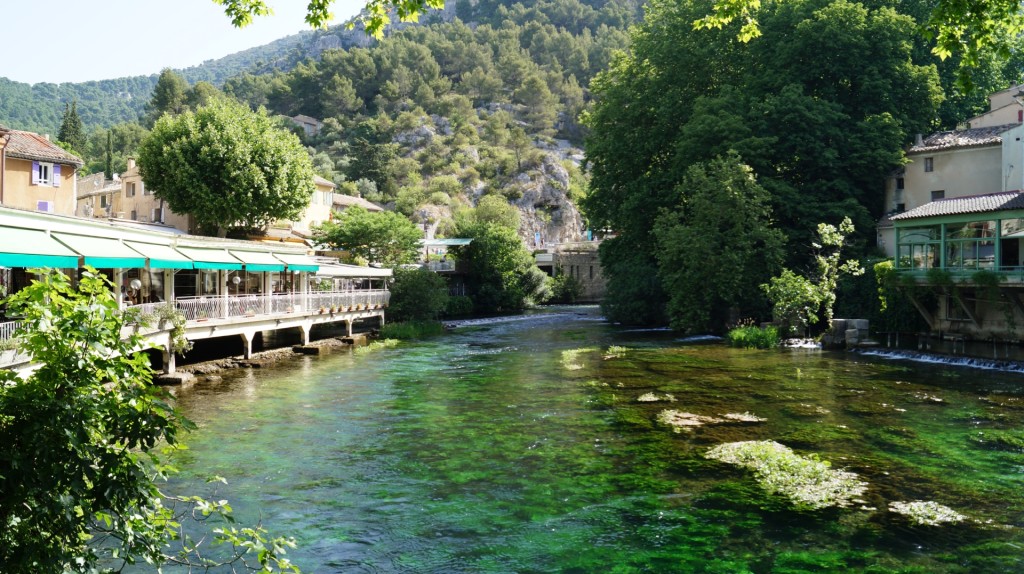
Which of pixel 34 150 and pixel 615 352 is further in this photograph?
pixel 34 150

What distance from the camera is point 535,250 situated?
77438 millimetres

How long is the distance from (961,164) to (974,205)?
1055 centimetres

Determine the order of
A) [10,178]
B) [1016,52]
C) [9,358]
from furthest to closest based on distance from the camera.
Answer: [1016,52] < [10,178] < [9,358]

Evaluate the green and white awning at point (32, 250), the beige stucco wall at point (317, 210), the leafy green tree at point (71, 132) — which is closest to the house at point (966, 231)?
the green and white awning at point (32, 250)

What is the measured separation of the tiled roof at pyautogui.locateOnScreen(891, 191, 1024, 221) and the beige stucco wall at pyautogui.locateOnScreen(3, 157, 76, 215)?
4157 cm

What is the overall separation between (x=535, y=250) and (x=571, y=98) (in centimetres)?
7348

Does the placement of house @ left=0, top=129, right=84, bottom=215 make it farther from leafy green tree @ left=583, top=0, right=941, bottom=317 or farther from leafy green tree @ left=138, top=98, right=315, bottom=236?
leafy green tree @ left=583, top=0, right=941, bottom=317

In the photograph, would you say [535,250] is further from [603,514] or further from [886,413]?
[603,514]

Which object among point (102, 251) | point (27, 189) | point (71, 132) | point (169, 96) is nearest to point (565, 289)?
point (27, 189)

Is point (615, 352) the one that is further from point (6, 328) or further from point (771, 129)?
point (6, 328)

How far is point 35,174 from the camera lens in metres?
40.4

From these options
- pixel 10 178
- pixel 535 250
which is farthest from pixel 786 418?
pixel 535 250

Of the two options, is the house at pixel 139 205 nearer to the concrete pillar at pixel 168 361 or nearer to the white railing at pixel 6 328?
the concrete pillar at pixel 168 361

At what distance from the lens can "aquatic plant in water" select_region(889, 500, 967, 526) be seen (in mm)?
10688
